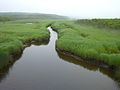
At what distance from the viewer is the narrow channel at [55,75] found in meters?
18.0

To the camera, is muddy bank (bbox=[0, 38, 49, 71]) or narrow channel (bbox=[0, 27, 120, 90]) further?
muddy bank (bbox=[0, 38, 49, 71])

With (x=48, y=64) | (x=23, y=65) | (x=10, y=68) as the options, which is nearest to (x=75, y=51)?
(x=48, y=64)

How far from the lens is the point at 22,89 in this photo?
1733cm

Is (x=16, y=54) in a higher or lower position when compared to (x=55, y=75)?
lower

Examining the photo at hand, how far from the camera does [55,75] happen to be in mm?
20734

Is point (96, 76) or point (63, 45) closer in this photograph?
point (96, 76)

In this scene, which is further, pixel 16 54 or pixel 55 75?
pixel 16 54

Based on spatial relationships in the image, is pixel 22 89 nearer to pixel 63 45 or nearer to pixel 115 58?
pixel 115 58

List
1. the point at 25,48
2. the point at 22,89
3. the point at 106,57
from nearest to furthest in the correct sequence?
the point at 22,89 → the point at 106,57 → the point at 25,48

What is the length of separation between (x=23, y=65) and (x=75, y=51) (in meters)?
6.27

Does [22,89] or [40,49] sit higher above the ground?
[22,89]

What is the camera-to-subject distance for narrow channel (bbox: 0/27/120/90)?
18.0 m

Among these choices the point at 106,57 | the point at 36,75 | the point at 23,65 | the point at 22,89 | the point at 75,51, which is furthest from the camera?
the point at 75,51

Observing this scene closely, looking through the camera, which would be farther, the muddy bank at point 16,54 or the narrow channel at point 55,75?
the muddy bank at point 16,54
